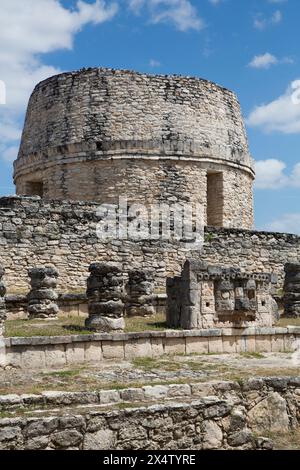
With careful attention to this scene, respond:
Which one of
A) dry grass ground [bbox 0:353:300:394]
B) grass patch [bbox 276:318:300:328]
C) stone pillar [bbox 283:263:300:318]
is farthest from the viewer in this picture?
stone pillar [bbox 283:263:300:318]

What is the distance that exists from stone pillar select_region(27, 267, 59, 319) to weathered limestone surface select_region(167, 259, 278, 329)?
7.01 ft

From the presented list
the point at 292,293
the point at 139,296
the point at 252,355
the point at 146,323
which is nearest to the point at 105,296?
the point at 146,323

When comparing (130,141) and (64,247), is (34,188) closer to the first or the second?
(130,141)

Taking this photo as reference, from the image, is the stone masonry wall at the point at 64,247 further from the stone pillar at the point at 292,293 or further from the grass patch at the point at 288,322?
the grass patch at the point at 288,322

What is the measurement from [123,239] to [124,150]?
176 inches

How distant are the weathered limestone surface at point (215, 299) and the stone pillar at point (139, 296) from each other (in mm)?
1236

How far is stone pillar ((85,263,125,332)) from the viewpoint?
9.55 meters

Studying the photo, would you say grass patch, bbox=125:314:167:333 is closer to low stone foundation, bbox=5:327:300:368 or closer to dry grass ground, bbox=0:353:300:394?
low stone foundation, bbox=5:327:300:368

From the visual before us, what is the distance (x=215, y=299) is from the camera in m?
10.2

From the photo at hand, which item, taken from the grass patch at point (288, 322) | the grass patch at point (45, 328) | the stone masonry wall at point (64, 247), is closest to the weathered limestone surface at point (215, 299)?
the grass patch at point (288, 322)

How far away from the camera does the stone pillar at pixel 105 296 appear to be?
9.55 metres

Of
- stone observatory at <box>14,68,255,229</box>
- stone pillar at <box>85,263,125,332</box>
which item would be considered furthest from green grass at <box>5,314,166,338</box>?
stone observatory at <box>14,68,255,229</box>

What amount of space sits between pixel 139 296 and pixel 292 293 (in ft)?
11.1

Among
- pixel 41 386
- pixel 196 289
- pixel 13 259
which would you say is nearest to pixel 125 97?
pixel 13 259
